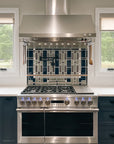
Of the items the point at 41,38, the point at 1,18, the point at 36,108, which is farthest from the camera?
the point at 1,18

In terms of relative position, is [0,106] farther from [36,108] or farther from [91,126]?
[91,126]

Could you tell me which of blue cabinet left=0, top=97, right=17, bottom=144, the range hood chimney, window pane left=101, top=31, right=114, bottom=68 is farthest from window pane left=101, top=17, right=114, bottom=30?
blue cabinet left=0, top=97, right=17, bottom=144

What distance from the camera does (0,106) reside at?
3.04 metres

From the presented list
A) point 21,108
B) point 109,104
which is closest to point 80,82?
point 109,104

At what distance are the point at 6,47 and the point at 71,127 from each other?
5.43 feet

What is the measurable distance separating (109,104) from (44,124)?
0.86 m

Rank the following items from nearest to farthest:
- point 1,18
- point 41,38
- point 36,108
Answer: point 36,108
point 41,38
point 1,18

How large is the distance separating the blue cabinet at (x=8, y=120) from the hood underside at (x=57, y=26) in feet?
2.91

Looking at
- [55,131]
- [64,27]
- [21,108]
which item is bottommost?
[55,131]

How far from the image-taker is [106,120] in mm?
3045

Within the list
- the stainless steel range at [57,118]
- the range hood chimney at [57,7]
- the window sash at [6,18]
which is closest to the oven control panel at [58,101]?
the stainless steel range at [57,118]

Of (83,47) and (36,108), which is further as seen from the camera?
(83,47)

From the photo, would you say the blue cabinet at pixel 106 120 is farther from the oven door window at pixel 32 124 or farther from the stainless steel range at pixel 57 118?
the oven door window at pixel 32 124

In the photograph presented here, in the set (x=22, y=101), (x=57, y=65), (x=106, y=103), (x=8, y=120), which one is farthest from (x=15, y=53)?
(x=106, y=103)
